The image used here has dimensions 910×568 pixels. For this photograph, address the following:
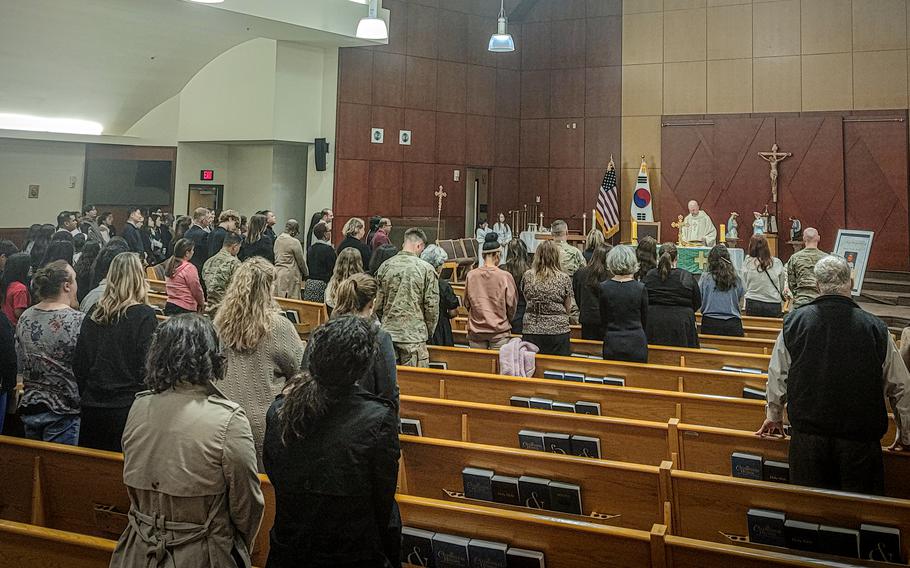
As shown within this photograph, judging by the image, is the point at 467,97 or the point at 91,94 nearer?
the point at 91,94

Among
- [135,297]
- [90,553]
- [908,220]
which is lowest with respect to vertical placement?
[90,553]

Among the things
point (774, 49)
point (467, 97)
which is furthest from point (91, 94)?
point (774, 49)

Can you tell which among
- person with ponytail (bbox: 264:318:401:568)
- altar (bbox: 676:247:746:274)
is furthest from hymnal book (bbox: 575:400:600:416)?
altar (bbox: 676:247:746:274)

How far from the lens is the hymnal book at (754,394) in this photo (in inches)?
157

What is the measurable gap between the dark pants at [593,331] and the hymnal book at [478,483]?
2.78 meters

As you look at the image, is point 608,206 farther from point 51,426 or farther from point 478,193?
point 51,426

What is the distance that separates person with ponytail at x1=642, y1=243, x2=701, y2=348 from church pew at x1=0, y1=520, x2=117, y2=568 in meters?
3.64

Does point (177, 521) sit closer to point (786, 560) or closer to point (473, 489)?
point (473, 489)

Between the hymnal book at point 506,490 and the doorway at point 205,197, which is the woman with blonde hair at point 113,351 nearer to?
the hymnal book at point 506,490

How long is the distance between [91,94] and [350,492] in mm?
10758

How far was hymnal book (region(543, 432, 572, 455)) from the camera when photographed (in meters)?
3.29

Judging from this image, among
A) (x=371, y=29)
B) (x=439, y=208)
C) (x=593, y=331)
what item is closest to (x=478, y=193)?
(x=439, y=208)

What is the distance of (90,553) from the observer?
214 centimetres

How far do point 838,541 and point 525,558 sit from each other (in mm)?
1045
